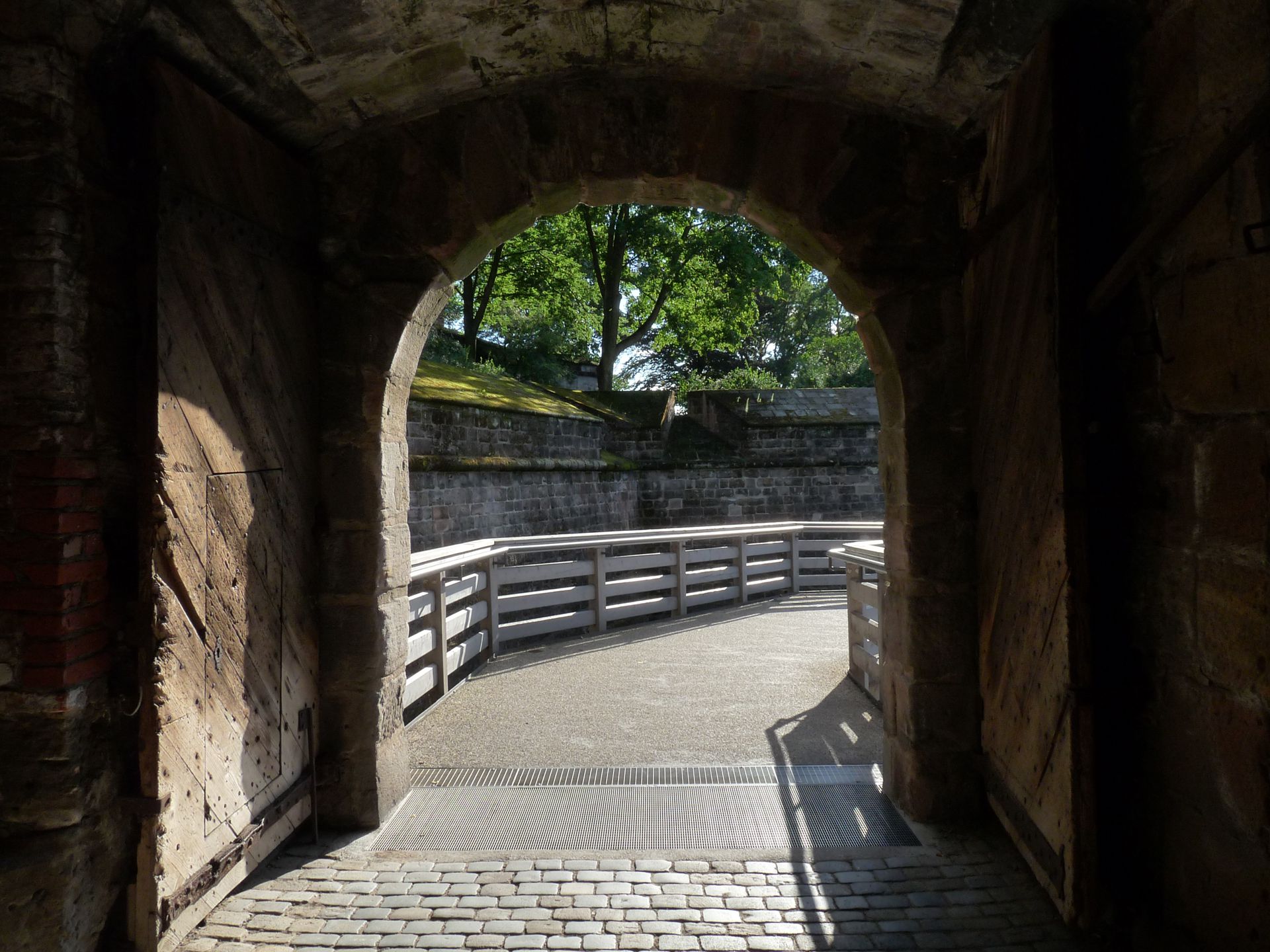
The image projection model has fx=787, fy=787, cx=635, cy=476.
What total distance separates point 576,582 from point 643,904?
6.82 m

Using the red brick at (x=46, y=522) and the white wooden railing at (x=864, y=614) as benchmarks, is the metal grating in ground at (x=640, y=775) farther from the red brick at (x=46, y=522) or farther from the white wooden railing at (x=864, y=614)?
the red brick at (x=46, y=522)

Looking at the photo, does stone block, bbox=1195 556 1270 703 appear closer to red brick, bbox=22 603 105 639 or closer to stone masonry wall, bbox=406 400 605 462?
red brick, bbox=22 603 105 639

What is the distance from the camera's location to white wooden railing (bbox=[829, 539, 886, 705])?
5254mm

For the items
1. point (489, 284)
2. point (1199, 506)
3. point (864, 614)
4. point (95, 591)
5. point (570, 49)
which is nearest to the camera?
point (1199, 506)

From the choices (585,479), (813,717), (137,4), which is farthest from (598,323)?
(137,4)

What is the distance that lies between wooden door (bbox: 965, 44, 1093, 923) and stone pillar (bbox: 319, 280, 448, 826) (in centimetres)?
245

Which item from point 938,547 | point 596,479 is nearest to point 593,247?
point 596,479

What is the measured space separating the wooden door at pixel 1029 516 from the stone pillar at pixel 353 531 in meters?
2.45

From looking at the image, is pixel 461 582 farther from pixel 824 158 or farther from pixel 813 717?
pixel 824 158

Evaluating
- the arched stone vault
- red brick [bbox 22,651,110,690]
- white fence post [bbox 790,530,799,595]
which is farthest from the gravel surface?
white fence post [bbox 790,530,799,595]

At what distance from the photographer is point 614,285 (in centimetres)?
2061

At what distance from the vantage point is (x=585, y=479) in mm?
12805

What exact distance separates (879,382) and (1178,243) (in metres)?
1.55

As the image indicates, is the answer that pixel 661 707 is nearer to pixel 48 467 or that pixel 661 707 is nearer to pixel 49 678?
pixel 49 678
